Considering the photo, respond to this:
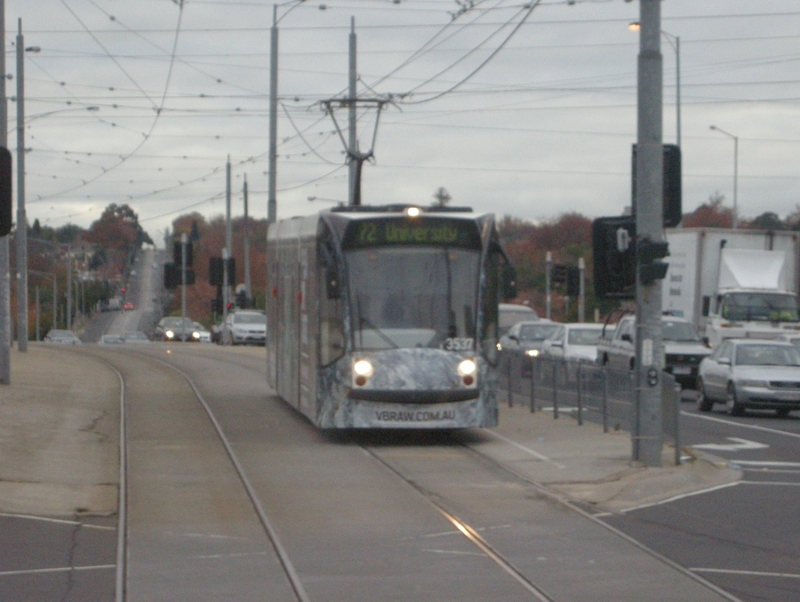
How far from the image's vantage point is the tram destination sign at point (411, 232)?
16609mm

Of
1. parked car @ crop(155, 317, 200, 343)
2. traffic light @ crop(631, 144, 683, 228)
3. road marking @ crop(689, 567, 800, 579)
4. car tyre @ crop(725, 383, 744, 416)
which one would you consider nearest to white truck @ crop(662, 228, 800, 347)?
car tyre @ crop(725, 383, 744, 416)

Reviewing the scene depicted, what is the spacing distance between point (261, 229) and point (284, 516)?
11715 centimetres

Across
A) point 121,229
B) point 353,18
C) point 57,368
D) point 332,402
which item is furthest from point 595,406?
point 121,229

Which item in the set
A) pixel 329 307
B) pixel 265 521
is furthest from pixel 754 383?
pixel 265 521

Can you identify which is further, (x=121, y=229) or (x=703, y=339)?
(x=121, y=229)

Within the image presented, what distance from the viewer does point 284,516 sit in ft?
37.9

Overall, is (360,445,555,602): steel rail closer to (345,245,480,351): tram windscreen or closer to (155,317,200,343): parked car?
(345,245,480,351): tram windscreen

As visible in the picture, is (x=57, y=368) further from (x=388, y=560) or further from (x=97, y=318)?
(x=97, y=318)

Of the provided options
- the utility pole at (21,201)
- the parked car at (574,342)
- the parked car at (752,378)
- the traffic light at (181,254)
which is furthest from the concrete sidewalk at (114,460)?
the traffic light at (181,254)

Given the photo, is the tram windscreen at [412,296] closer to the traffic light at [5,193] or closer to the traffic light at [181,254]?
the traffic light at [5,193]

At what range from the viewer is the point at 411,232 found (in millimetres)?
16703

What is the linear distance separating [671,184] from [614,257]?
1118 millimetres

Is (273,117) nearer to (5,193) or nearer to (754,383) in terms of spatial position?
(754,383)

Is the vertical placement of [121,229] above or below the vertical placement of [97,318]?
above
